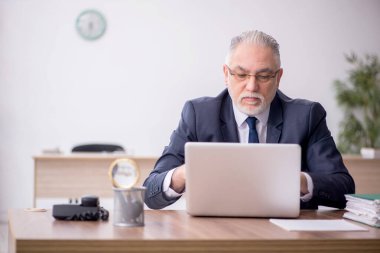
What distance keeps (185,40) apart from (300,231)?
636 cm

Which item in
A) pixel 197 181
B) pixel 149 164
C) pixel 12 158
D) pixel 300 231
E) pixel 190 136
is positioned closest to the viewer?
pixel 300 231

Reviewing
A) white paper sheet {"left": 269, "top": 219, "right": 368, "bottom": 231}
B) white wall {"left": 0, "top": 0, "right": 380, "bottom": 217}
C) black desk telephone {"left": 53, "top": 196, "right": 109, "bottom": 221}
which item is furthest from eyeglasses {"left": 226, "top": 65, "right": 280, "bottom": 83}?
white wall {"left": 0, "top": 0, "right": 380, "bottom": 217}

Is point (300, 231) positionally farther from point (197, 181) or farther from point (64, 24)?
point (64, 24)

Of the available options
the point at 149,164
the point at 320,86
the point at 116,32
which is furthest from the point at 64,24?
the point at 320,86

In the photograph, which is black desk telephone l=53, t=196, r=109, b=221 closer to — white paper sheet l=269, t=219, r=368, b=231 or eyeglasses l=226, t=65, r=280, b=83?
white paper sheet l=269, t=219, r=368, b=231

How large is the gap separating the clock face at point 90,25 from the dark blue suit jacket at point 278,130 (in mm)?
5201

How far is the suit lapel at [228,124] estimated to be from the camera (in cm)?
265

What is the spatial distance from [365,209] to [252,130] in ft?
2.35

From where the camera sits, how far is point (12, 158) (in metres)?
7.57

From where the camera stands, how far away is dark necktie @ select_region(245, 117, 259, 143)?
262cm

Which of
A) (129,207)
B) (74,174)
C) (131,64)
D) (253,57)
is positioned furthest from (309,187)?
(131,64)

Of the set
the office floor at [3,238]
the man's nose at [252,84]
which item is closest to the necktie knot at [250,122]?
the man's nose at [252,84]

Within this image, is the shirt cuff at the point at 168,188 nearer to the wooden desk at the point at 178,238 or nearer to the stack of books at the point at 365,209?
the wooden desk at the point at 178,238

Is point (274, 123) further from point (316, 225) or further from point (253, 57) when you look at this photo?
point (316, 225)
